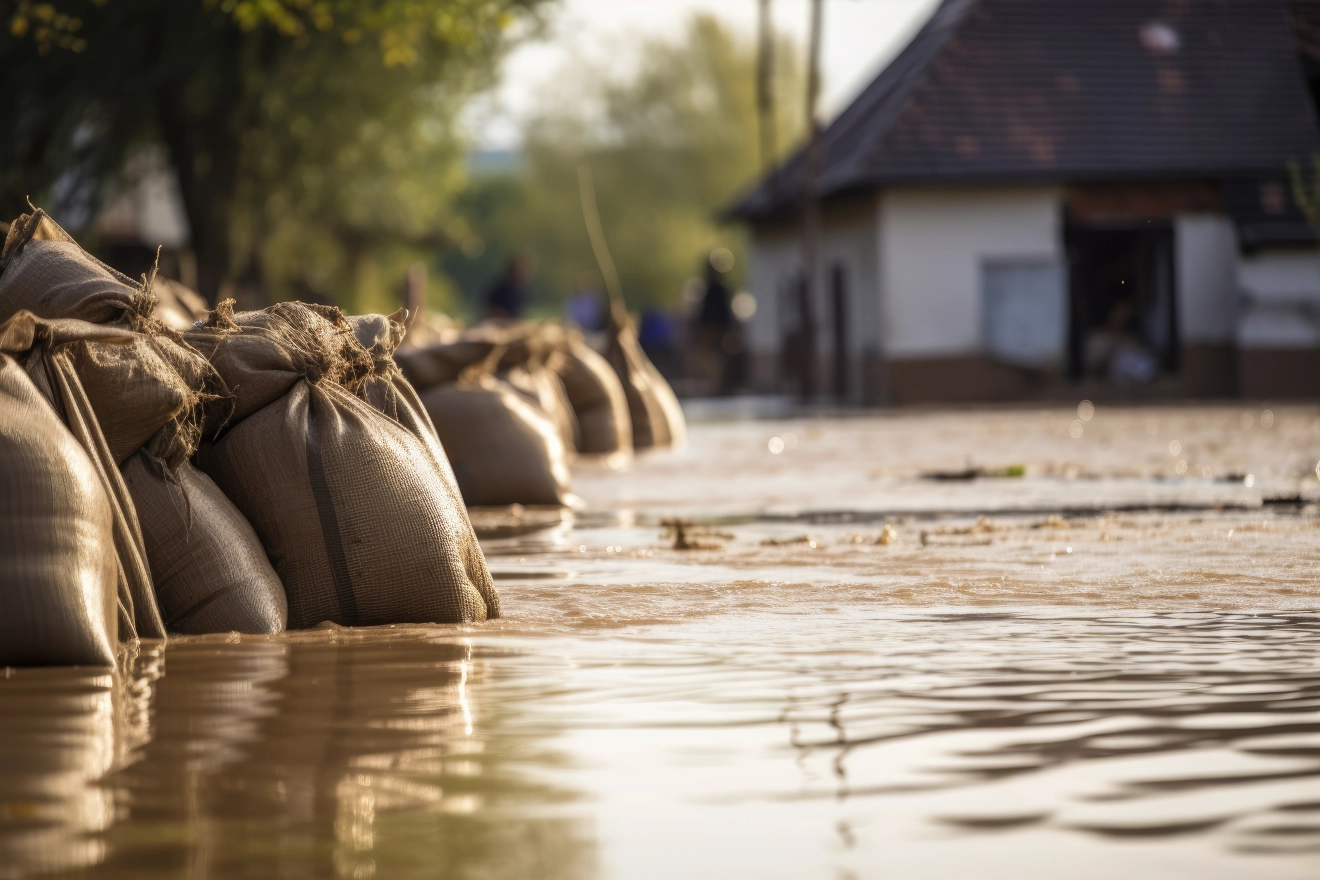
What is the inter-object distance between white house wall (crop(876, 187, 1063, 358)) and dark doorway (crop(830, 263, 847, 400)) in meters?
2.68

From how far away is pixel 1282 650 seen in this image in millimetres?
4523

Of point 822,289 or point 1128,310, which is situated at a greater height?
point 822,289

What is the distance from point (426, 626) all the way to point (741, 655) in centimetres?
83

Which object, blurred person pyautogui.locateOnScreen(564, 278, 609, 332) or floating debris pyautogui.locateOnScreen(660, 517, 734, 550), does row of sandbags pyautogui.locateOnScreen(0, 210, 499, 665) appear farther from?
blurred person pyautogui.locateOnScreen(564, 278, 609, 332)

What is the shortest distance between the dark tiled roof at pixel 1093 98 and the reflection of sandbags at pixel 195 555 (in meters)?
21.7

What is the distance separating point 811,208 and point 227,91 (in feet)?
33.5

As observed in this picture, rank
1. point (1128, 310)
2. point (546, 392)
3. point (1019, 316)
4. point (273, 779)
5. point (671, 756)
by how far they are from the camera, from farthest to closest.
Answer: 1. point (1128, 310)
2. point (1019, 316)
3. point (546, 392)
4. point (671, 756)
5. point (273, 779)

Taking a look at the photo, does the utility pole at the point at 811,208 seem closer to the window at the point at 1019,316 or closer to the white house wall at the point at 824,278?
the white house wall at the point at 824,278

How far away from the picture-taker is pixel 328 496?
4.94 m

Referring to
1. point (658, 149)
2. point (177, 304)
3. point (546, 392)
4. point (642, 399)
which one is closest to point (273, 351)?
point (177, 304)

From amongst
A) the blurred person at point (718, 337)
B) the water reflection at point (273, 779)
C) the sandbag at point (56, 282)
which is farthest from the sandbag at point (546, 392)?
the blurred person at point (718, 337)

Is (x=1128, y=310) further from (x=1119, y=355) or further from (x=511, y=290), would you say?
(x=511, y=290)

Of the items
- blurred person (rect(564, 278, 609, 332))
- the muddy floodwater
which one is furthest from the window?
the muddy floodwater

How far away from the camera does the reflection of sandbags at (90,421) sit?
437cm
